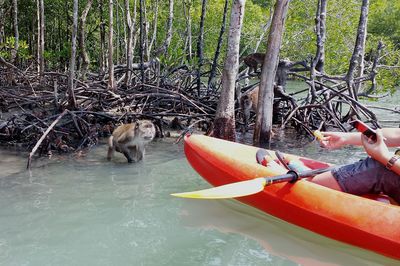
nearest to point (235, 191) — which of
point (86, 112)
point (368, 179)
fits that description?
point (368, 179)

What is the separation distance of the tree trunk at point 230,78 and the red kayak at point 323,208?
2.50 meters

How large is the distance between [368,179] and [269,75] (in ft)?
13.2

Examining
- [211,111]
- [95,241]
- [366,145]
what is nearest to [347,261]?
[366,145]

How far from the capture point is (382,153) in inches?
136

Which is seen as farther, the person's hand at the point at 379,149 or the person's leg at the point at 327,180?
the person's leg at the point at 327,180

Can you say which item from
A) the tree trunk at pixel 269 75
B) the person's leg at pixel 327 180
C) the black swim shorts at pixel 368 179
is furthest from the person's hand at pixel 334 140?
the tree trunk at pixel 269 75

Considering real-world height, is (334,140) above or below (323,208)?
above

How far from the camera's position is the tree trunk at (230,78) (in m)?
7.08

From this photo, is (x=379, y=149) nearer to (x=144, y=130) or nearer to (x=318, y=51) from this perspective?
(x=144, y=130)

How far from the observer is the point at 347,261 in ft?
12.2

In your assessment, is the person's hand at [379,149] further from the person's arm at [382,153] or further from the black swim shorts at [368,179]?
the black swim shorts at [368,179]

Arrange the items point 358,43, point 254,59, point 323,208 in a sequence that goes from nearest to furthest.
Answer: point 323,208, point 358,43, point 254,59

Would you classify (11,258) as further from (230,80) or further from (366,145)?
(230,80)

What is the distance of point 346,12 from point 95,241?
1353 centimetres
